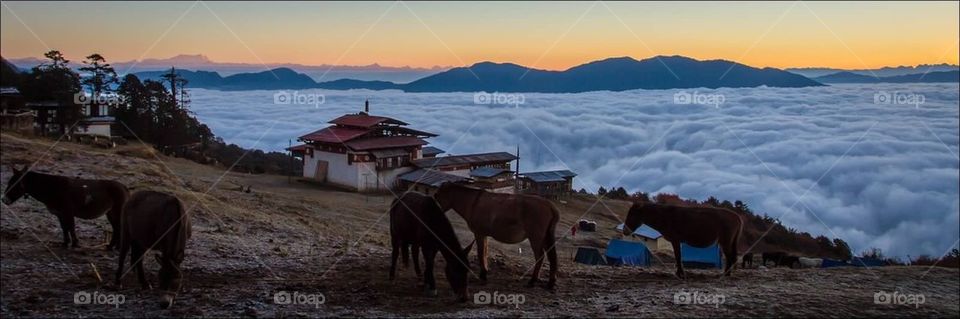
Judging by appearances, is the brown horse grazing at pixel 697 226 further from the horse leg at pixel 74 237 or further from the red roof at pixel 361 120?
the red roof at pixel 361 120

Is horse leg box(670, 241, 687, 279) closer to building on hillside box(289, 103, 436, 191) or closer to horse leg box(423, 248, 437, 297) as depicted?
horse leg box(423, 248, 437, 297)

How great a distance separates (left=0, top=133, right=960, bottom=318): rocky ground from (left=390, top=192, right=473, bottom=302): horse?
1.02ft

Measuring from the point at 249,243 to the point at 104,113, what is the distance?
36.5 m

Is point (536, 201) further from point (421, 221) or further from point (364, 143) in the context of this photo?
point (364, 143)

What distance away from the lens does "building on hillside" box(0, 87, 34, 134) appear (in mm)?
33656

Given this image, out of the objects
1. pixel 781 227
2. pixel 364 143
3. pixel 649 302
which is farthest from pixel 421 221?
pixel 781 227

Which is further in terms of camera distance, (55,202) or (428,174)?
(428,174)

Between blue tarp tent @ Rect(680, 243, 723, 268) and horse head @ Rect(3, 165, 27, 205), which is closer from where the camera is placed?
horse head @ Rect(3, 165, 27, 205)

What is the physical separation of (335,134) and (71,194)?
2383cm

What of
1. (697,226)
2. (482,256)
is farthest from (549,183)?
(482,256)

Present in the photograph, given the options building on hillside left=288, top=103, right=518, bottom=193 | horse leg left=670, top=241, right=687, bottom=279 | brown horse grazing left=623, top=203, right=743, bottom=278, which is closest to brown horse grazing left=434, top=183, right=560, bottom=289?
brown horse grazing left=623, top=203, right=743, bottom=278

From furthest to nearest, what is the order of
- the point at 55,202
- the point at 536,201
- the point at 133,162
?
the point at 133,162 → the point at 55,202 → the point at 536,201

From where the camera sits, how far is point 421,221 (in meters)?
9.29

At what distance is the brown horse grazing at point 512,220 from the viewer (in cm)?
963
